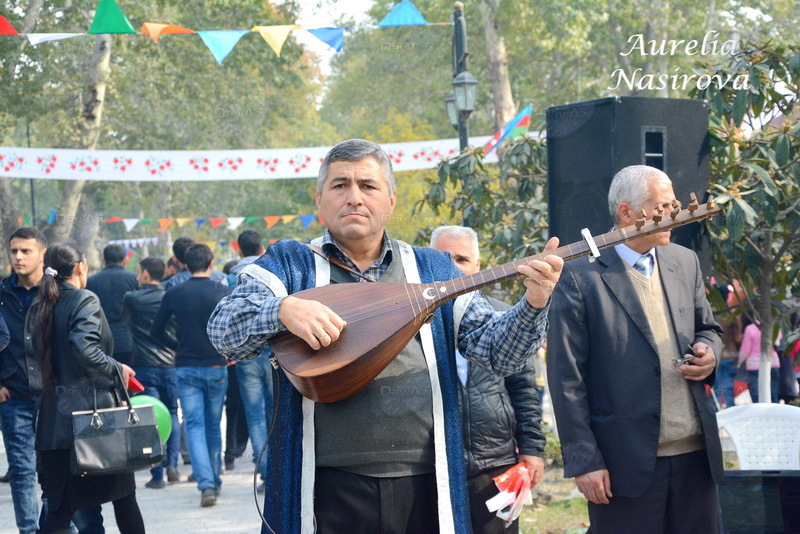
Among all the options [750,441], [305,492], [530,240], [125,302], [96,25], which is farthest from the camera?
[96,25]

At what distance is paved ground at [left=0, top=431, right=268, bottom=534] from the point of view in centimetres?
692

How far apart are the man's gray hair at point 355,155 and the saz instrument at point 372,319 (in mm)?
358

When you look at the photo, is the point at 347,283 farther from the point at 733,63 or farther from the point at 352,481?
the point at 733,63

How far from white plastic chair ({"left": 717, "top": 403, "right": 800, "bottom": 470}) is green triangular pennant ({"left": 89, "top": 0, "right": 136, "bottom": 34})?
8.57 m

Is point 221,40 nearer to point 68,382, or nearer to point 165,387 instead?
point 165,387

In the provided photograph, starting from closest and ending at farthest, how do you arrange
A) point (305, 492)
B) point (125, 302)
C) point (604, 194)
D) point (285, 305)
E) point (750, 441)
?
point (285, 305)
point (305, 492)
point (750, 441)
point (604, 194)
point (125, 302)

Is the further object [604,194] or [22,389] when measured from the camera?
[22,389]

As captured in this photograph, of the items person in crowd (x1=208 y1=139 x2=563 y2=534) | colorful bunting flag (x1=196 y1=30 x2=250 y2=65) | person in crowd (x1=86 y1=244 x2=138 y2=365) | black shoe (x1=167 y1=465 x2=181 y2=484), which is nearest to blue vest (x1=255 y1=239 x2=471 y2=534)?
person in crowd (x1=208 y1=139 x2=563 y2=534)

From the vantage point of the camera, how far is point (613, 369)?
392 centimetres

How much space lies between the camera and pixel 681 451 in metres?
3.88

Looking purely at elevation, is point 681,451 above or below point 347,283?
below

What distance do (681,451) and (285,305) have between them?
2.10 metres

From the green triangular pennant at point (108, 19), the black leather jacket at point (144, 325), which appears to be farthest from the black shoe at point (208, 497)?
the green triangular pennant at point (108, 19)

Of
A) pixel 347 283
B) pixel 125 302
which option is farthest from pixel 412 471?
pixel 125 302
